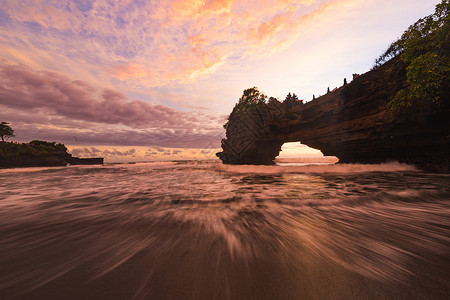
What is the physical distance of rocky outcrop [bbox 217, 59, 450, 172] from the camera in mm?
11625

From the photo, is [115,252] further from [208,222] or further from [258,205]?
[258,205]

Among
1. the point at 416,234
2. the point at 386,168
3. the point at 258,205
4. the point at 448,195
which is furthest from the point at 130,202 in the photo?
the point at 386,168

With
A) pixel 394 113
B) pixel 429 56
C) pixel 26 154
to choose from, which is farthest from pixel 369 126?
pixel 26 154

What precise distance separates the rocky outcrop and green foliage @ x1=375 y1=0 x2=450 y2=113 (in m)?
1.55

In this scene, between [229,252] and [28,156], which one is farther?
[28,156]

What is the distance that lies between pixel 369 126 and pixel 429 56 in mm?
7308

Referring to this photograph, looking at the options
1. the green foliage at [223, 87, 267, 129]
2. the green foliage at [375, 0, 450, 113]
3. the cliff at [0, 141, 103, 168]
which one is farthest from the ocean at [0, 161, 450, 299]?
the cliff at [0, 141, 103, 168]

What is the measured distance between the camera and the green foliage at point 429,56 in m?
8.91

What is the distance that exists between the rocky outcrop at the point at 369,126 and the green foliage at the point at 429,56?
155 centimetres

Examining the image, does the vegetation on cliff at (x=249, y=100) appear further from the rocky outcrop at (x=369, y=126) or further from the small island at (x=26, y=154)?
the small island at (x=26, y=154)

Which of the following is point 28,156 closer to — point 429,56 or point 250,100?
point 250,100

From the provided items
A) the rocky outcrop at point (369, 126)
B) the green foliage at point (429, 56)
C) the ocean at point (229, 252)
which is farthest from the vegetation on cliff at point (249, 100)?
the ocean at point (229, 252)

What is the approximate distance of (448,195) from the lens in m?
4.99

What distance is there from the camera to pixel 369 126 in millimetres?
15164
